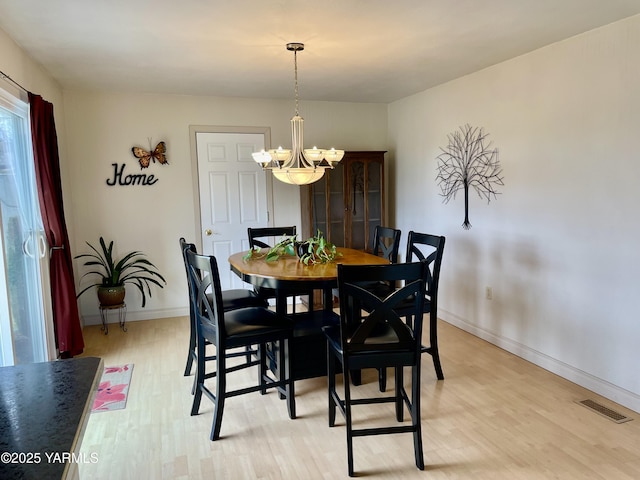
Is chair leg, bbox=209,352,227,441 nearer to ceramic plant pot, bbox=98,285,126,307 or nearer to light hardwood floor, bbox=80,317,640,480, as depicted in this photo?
light hardwood floor, bbox=80,317,640,480

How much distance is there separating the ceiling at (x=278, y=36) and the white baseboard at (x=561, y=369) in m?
2.30

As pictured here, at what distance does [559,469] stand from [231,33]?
120 inches

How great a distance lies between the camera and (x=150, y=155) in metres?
4.64

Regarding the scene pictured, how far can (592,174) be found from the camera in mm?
2918

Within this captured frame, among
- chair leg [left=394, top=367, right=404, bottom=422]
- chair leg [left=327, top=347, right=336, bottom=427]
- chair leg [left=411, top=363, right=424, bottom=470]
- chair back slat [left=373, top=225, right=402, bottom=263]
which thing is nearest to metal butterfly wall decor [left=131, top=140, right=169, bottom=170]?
chair back slat [left=373, top=225, right=402, bottom=263]

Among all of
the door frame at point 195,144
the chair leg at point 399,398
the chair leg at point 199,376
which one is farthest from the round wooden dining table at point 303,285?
the door frame at point 195,144

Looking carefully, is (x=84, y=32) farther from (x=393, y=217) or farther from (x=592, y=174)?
(x=393, y=217)

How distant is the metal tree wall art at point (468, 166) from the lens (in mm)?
3818

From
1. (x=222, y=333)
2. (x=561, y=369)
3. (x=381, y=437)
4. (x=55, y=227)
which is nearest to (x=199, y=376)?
(x=222, y=333)

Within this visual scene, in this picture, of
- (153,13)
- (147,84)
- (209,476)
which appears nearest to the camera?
(209,476)

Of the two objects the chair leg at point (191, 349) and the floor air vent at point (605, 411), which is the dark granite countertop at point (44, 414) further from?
the floor air vent at point (605, 411)

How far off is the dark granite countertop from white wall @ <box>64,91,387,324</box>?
3707 millimetres

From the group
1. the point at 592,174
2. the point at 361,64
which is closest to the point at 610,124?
the point at 592,174

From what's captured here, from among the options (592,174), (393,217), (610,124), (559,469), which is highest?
(610,124)
